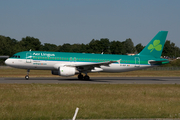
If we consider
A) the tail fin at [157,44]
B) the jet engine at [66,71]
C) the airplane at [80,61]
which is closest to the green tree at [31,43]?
the airplane at [80,61]

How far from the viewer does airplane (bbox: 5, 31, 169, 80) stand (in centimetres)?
3462

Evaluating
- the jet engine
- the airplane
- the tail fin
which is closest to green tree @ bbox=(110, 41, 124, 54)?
the tail fin

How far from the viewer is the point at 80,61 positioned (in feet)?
120

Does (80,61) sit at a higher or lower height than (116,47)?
lower

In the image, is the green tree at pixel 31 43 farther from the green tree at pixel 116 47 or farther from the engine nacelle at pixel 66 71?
the engine nacelle at pixel 66 71

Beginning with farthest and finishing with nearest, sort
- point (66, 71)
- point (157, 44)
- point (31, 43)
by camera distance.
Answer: point (31, 43)
point (157, 44)
point (66, 71)

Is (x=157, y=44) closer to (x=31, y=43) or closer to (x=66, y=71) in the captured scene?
(x=66, y=71)

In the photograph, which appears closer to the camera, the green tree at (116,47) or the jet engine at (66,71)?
the jet engine at (66,71)

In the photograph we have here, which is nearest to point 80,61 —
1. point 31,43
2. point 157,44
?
point 157,44

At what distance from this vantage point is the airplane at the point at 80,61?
1363 inches

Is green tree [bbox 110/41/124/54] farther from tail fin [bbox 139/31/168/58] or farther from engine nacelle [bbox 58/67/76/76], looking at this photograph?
engine nacelle [bbox 58/67/76/76]

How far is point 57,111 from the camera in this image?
41.0 feet

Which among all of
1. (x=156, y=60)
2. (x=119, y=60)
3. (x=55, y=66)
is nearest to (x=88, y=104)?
(x=55, y=66)

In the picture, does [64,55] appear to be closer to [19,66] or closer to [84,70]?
[84,70]
